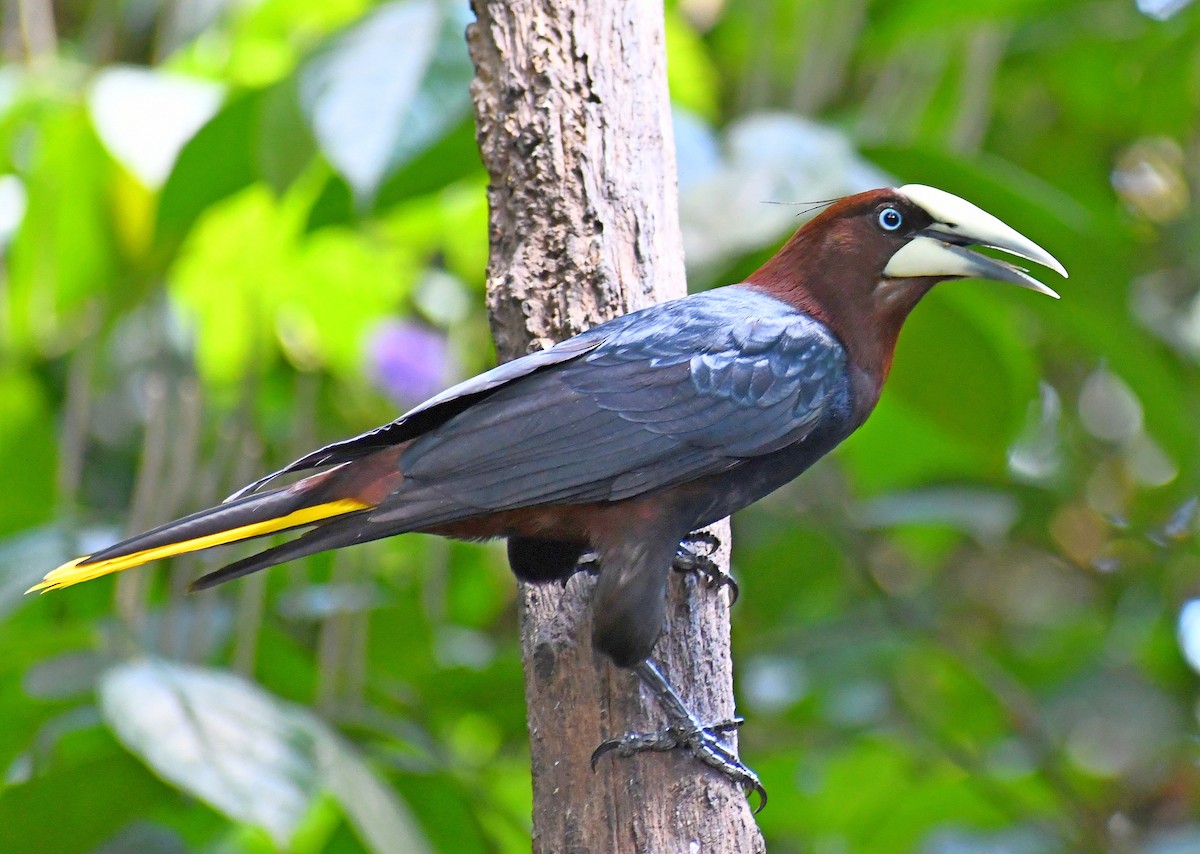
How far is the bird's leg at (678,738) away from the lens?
1.96 metres

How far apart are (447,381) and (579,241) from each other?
1.47 m

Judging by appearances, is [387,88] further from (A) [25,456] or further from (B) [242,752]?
(A) [25,456]

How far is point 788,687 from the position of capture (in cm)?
358

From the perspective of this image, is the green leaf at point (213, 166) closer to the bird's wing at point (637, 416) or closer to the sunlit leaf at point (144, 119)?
the sunlit leaf at point (144, 119)

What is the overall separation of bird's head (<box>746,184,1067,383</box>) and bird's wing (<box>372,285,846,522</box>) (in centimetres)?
10

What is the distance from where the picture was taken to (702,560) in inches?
88.0

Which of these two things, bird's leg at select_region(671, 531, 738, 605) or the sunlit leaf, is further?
the sunlit leaf

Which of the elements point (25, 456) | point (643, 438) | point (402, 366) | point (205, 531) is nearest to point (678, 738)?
point (643, 438)

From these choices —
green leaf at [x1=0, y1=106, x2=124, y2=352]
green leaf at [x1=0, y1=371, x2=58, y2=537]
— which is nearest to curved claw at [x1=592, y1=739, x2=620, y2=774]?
green leaf at [x1=0, y1=106, x2=124, y2=352]

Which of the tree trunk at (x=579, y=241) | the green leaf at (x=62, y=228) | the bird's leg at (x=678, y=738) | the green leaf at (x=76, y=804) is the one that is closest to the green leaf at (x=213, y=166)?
the green leaf at (x=62, y=228)

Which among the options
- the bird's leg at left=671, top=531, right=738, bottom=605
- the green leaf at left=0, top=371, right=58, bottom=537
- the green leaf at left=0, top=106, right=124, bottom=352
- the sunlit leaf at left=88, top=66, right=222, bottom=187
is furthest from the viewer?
the green leaf at left=0, top=371, right=58, bottom=537

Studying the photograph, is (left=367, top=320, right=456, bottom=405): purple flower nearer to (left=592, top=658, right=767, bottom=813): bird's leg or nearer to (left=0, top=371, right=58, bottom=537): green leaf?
(left=0, top=371, right=58, bottom=537): green leaf

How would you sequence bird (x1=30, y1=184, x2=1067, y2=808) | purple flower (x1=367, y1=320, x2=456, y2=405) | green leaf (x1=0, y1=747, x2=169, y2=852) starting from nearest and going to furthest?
bird (x1=30, y1=184, x2=1067, y2=808), green leaf (x1=0, y1=747, x2=169, y2=852), purple flower (x1=367, y1=320, x2=456, y2=405)

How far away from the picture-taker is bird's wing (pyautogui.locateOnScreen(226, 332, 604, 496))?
6.61ft
